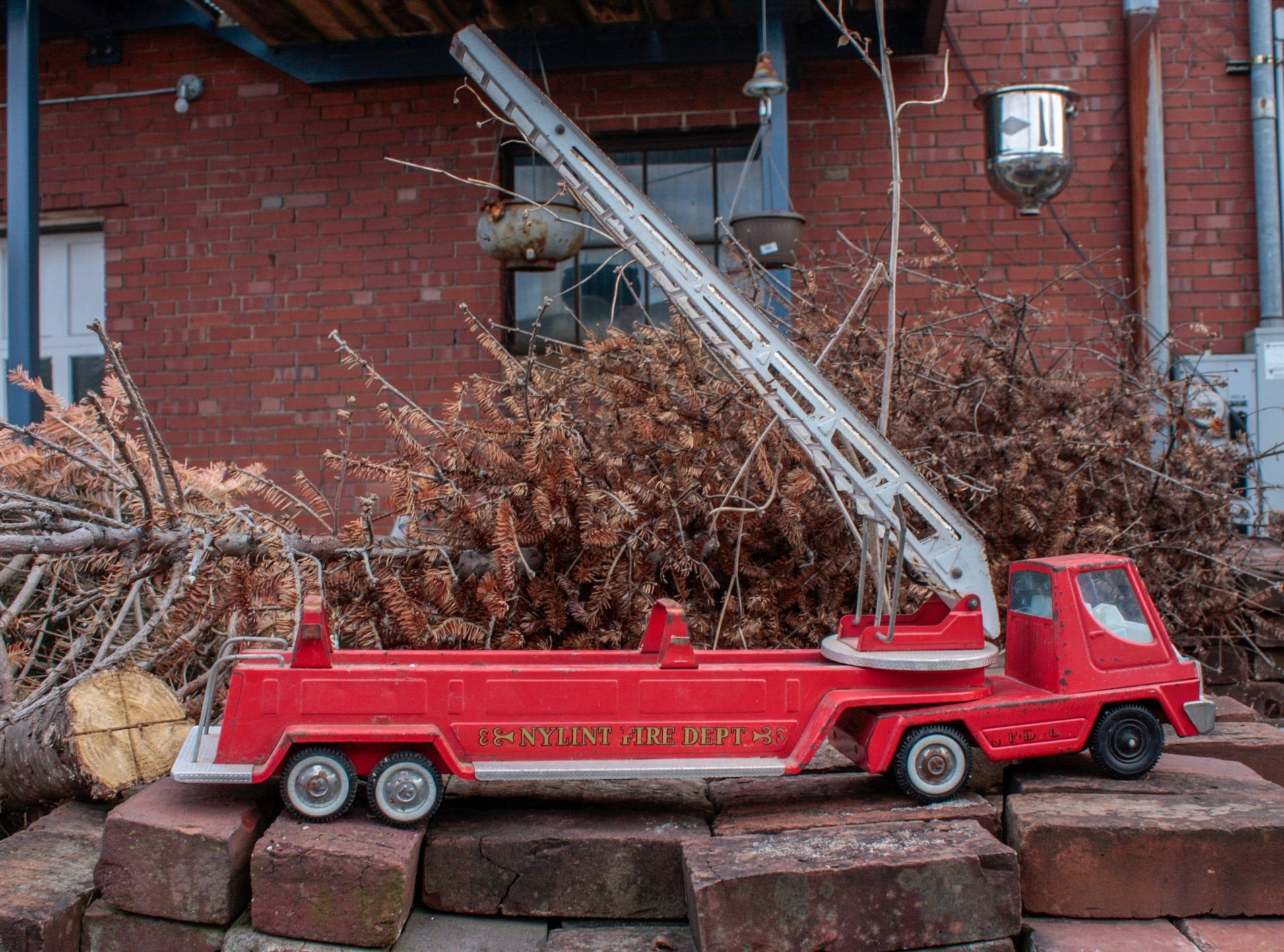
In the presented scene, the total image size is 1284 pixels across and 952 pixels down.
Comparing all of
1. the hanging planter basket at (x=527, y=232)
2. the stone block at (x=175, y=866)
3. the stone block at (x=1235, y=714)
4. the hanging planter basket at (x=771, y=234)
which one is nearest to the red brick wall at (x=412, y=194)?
the hanging planter basket at (x=527, y=232)

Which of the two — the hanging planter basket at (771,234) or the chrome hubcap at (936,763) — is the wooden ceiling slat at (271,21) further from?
the chrome hubcap at (936,763)

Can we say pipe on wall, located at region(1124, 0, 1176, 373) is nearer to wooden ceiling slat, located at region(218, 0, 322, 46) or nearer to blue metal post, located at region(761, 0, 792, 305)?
blue metal post, located at region(761, 0, 792, 305)

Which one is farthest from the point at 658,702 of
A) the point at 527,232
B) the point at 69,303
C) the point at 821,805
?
the point at 69,303

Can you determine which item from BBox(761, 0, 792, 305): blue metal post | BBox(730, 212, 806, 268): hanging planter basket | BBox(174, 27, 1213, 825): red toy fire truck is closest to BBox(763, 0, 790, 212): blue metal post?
BBox(761, 0, 792, 305): blue metal post

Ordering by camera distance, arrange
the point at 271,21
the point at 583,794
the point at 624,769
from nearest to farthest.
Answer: the point at 624,769
the point at 583,794
the point at 271,21

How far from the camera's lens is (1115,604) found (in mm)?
3127

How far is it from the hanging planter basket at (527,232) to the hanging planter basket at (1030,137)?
7.20 ft

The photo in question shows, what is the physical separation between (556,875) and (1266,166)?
603 centimetres

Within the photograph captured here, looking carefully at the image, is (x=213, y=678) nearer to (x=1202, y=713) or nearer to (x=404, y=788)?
(x=404, y=788)

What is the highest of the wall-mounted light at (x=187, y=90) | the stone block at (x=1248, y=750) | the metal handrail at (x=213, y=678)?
the wall-mounted light at (x=187, y=90)

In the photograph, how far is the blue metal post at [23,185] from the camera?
20.3 ft

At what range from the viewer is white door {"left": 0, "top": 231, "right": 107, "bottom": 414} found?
24.7 ft

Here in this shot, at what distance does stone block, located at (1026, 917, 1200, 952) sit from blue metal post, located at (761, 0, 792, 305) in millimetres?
3731

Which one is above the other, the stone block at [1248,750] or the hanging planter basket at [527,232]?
the hanging planter basket at [527,232]
